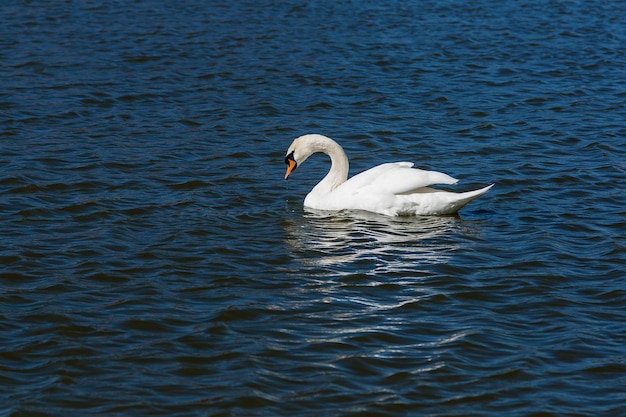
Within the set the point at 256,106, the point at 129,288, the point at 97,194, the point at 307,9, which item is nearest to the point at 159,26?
the point at 307,9

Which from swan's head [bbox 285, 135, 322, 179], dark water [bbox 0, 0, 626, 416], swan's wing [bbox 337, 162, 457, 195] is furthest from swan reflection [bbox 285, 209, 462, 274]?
swan's head [bbox 285, 135, 322, 179]

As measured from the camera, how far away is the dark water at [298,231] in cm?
759

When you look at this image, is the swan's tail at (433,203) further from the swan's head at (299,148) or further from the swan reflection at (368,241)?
the swan's head at (299,148)

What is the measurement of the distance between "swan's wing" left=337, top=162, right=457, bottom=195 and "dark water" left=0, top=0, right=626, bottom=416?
35cm

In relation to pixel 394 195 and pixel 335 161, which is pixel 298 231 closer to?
pixel 394 195

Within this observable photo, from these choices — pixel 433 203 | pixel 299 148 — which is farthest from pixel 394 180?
pixel 299 148

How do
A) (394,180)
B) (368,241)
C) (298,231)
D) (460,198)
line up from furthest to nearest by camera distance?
1. (394,180)
2. (460,198)
3. (298,231)
4. (368,241)

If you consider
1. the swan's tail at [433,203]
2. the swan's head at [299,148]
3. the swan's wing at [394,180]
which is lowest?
the swan's tail at [433,203]

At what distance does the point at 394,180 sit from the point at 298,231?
3.85 feet

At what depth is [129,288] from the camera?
924 centimetres

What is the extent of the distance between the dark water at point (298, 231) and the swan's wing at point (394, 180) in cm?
35

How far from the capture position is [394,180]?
11.4 m

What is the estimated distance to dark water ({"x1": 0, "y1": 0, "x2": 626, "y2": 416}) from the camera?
Result: 7.59 m

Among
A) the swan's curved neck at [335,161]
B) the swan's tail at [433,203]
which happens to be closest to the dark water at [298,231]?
the swan's tail at [433,203]
